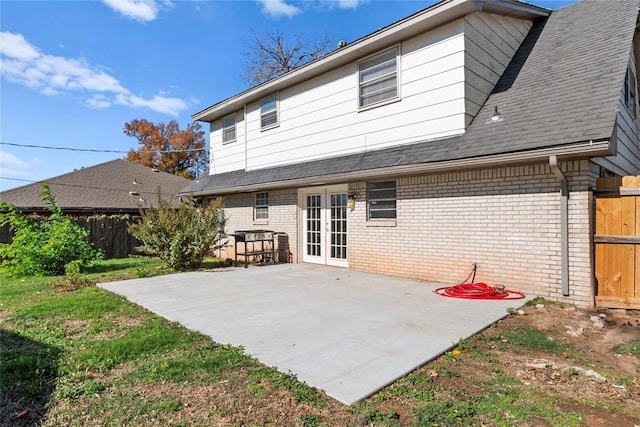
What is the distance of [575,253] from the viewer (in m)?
5.44

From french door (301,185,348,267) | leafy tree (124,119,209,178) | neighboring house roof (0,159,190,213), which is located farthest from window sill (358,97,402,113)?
leafy tree (124,119,209,178)

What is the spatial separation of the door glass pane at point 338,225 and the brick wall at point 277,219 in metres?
1.41

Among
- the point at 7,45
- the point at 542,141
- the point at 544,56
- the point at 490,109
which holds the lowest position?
the point at 542,141

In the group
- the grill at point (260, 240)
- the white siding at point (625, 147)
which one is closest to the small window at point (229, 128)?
the grill at point (260, 240)

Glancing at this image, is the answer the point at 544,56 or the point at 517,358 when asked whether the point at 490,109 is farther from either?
the point at 517,358

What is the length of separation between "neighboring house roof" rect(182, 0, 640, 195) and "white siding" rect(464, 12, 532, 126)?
0.65 ft

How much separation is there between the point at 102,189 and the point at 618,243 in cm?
2169

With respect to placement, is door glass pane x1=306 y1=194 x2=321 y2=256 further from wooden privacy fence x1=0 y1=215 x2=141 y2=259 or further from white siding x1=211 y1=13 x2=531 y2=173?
wooden privacy fence x1=0 y1=215 x2=141 y2=259

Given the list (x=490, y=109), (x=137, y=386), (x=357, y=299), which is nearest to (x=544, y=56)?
(x=490, y=109)

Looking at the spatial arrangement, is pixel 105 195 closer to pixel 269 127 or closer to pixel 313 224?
pixel 269 127

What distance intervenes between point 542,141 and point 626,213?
63.6 inches

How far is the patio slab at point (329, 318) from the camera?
3293mm

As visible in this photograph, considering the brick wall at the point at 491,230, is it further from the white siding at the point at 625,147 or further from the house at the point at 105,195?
the house at the point at 105,195

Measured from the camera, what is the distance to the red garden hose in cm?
582
